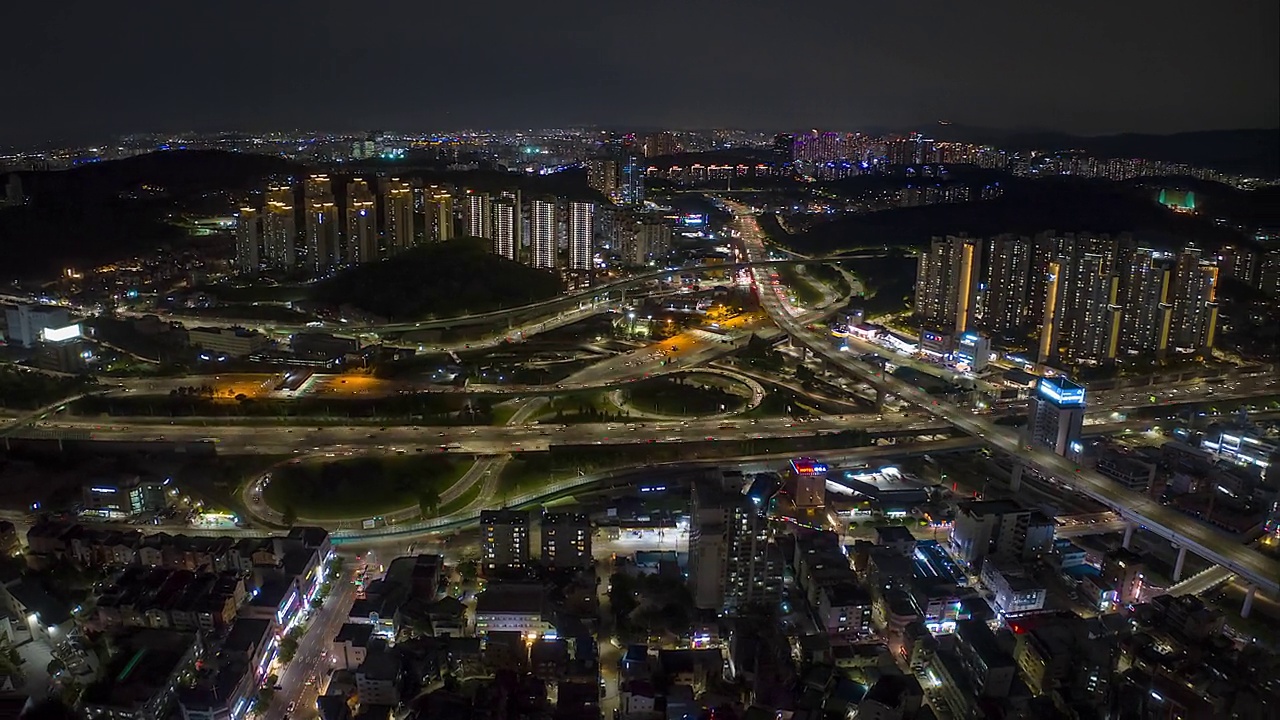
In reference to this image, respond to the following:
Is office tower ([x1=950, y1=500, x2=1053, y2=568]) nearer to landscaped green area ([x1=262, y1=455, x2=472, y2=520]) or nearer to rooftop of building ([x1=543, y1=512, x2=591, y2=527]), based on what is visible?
rooftop of building ([x1=543, y1=512, x2=591, y2=527])

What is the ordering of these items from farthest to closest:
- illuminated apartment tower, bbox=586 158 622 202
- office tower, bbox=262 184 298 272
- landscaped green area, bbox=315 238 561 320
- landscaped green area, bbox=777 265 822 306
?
illuminated apartment tower, bbox=586 158 622 202, landscaped green area, bbox=777 265 822 306, office tower, bbox=262 184 298 272, landscaped green area, bbox=315 238 561 320

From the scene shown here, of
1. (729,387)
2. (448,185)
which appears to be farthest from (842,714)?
(448,185)

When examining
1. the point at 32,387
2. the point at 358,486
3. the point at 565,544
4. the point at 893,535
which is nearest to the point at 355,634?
the point at 565,544

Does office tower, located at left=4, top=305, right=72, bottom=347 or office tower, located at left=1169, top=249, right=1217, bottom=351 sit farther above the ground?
office tower, located at left=1169, top=249, right=1217, bottom=351

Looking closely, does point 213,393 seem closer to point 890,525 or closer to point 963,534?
point 890,525

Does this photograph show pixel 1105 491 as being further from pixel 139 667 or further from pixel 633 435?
pixel 139 667

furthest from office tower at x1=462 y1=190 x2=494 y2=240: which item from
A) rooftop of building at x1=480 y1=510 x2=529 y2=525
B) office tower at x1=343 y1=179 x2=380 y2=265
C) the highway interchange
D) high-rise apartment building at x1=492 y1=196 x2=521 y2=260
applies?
rooftop of building at x1=480 y1=510 x2=529 y2=525

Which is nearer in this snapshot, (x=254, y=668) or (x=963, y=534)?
(x=254, y=668)
